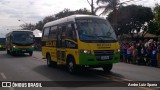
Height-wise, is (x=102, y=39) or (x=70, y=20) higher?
(x=70, y=20)

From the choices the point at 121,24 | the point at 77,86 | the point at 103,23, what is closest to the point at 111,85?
the point at 77,86

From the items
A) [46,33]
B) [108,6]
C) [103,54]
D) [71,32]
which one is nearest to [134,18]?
[108,6]

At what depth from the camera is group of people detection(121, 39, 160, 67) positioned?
19.9 meters

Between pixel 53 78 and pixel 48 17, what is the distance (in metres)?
78.6

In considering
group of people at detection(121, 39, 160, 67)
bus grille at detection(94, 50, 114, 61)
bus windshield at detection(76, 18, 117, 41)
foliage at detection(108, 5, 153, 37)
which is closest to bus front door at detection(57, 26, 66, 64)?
bus windshield at detection(76, 18, 117, 41)

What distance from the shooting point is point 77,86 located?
11211 millimetres

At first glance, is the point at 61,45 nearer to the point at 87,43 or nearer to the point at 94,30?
the point at 94,30

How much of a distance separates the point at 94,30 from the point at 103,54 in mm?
1236

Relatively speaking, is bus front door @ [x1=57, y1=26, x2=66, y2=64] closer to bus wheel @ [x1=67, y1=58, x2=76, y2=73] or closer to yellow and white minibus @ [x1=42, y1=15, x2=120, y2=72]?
yellow and white minibus @ [x1=42, y1=15, x2=120, y2=72]

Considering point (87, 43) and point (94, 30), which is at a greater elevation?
point (94, 30)

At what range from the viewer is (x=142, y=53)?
21250 millimetres

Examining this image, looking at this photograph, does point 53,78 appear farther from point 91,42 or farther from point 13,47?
point 13,47

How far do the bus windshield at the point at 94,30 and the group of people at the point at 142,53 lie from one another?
21.0 ft

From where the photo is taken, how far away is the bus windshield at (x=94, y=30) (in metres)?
13.8
